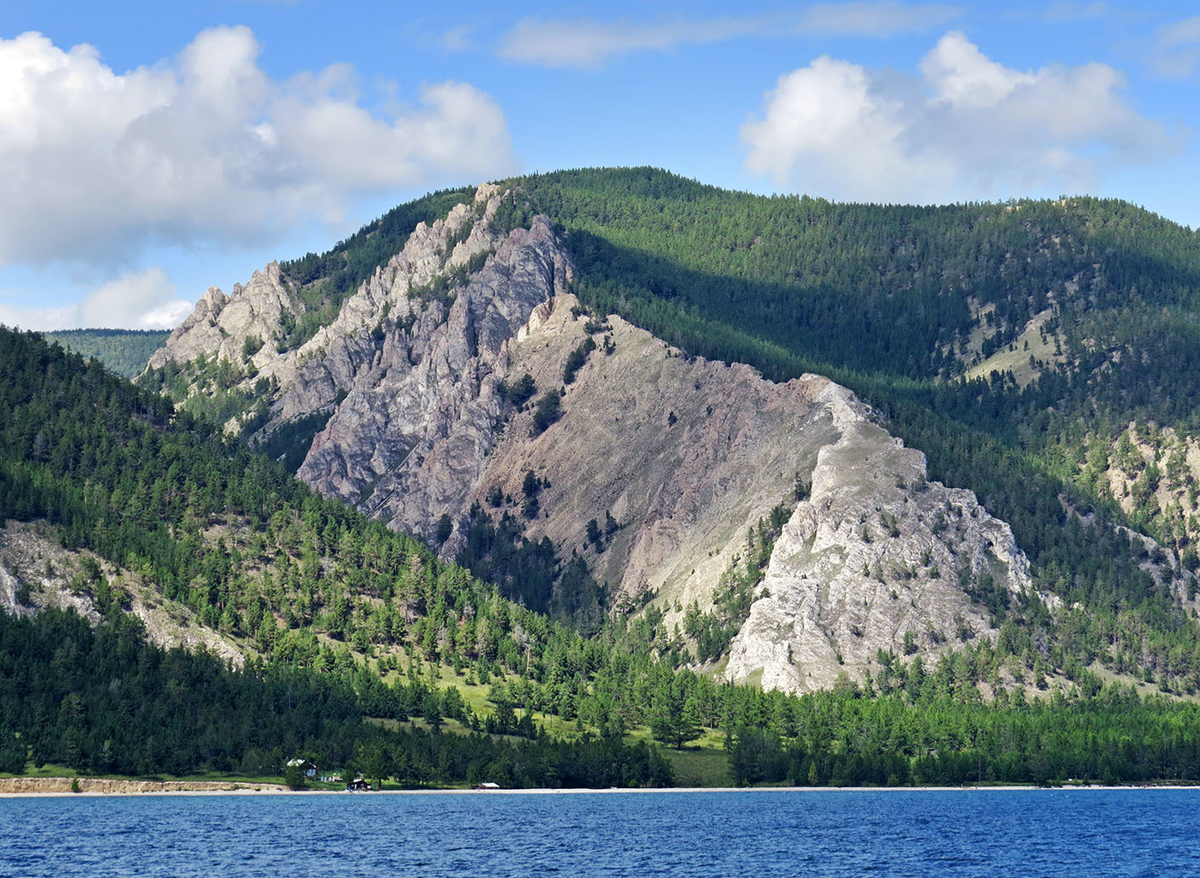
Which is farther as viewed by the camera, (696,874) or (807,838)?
(807,838)

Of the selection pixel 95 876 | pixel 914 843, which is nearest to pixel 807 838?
pixel 914 843

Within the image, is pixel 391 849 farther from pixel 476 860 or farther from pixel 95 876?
pixel 95 876

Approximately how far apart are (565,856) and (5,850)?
5855cm

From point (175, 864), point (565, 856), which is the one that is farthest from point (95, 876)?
point (565, 856)

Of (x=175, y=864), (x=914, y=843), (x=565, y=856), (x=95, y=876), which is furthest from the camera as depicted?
(x=914, y=843)

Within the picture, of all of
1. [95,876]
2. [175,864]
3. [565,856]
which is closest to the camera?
[95,876]

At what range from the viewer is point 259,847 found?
178250 millimetres

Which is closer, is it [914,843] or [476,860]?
[476,860]

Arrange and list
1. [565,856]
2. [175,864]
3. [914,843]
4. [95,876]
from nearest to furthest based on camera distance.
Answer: [95,876], [175,864], [565,856], [914,843]

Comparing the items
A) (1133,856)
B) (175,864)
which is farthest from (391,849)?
(1133,856)

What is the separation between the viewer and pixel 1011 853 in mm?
183125

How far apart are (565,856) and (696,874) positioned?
17.5 meters

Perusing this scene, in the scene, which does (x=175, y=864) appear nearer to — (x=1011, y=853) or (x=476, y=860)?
(x=476, y=860)

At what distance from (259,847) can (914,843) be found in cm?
7578
